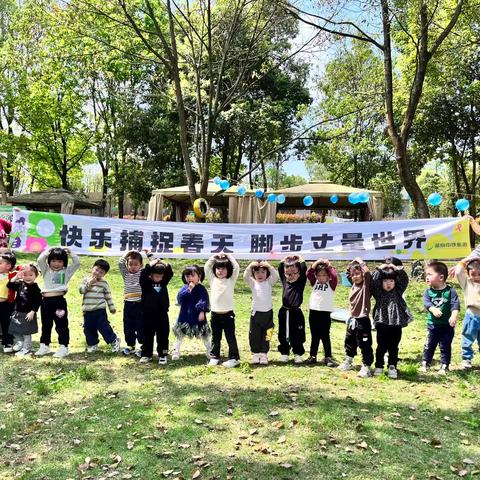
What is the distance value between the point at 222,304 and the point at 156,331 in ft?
3.28

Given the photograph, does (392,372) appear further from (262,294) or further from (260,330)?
(262,294)

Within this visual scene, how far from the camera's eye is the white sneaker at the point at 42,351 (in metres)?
6.57

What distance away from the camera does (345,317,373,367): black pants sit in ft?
19.2

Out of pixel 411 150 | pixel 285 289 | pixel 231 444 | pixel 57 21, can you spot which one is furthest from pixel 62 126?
pixel 231 444

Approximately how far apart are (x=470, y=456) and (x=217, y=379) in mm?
2810

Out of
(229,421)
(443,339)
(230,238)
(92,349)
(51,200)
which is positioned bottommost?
(229,421)

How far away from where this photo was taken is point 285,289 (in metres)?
6.33

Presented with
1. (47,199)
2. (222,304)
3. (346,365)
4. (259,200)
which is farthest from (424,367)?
(47,199)

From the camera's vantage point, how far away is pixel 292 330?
250 inches

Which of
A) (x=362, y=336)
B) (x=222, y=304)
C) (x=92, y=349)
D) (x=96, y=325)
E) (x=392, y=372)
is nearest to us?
(x=392, y=372)

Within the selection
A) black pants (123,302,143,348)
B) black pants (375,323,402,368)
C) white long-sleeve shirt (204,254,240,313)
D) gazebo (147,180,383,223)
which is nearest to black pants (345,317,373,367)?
black pants (375,323,402,368)

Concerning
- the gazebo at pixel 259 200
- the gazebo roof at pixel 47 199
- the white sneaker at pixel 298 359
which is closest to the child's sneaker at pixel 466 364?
the white sneaker at pixel 298 359

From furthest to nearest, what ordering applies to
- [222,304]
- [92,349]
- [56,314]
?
[92,349]
[56,314]
[222,304]

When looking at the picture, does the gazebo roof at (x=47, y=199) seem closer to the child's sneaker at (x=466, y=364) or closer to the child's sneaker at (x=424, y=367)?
the child's sneaker at (x=424, y=367)
